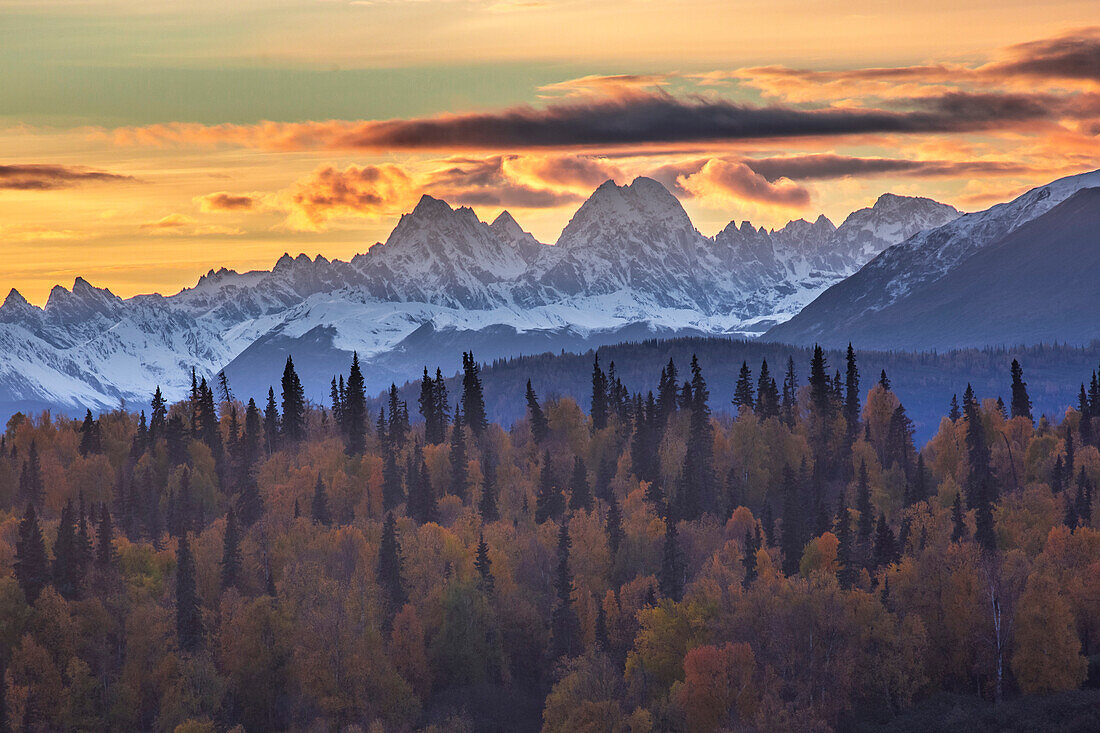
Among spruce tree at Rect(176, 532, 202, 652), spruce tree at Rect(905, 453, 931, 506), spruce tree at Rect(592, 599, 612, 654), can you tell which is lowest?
A: spruce tree at Rect(592, 599, 612, 654)

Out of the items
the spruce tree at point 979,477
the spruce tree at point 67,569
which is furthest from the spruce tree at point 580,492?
the spruce tree at point 67,569

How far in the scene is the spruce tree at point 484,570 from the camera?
15325 centimetres

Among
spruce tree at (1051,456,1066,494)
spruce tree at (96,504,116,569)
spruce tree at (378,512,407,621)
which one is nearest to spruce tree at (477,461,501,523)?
spruce tree at (378,512,407,621)

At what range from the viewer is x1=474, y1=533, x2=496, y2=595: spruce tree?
153m

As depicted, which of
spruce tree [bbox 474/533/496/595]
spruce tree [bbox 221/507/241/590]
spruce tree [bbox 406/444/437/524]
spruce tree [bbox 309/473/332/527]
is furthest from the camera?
spruce tree [bbox 309/473/332/527]

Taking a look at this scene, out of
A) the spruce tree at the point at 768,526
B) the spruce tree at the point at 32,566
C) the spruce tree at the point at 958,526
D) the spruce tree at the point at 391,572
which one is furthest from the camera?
the spruce tree at the point at 768,526

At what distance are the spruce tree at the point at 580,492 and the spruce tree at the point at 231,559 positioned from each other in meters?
48.2

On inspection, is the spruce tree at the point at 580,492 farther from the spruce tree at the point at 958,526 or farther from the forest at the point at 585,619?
the spruce tree at the point at 958,526

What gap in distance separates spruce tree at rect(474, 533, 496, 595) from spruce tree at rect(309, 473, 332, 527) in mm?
42194

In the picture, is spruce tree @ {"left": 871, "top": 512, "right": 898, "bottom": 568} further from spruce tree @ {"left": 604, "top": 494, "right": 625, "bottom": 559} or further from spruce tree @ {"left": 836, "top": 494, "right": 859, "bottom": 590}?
spruce tree @ {"left": 604, "top": 494, "right": 625, "bottom": 559}

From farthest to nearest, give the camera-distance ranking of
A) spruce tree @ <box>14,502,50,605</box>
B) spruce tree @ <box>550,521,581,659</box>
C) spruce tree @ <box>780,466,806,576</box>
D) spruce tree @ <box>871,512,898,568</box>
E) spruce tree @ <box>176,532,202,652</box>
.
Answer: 1. spruce tree @ <box>780,466,806,576</box>
2. spruce tree @ <box>14,502,50,605</box>
3. spruce tree @ <box>871,512,898,568</box>
4. spruce tree @ <box>550,521,581,659</box>
5. spruce tree @ <box>176,532,202,652</box>

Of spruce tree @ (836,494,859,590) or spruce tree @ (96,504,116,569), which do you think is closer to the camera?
spruce tree @ (836,494,859,590)

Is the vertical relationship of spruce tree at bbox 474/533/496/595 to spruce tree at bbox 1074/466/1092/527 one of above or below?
below

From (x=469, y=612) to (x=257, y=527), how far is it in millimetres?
47873
